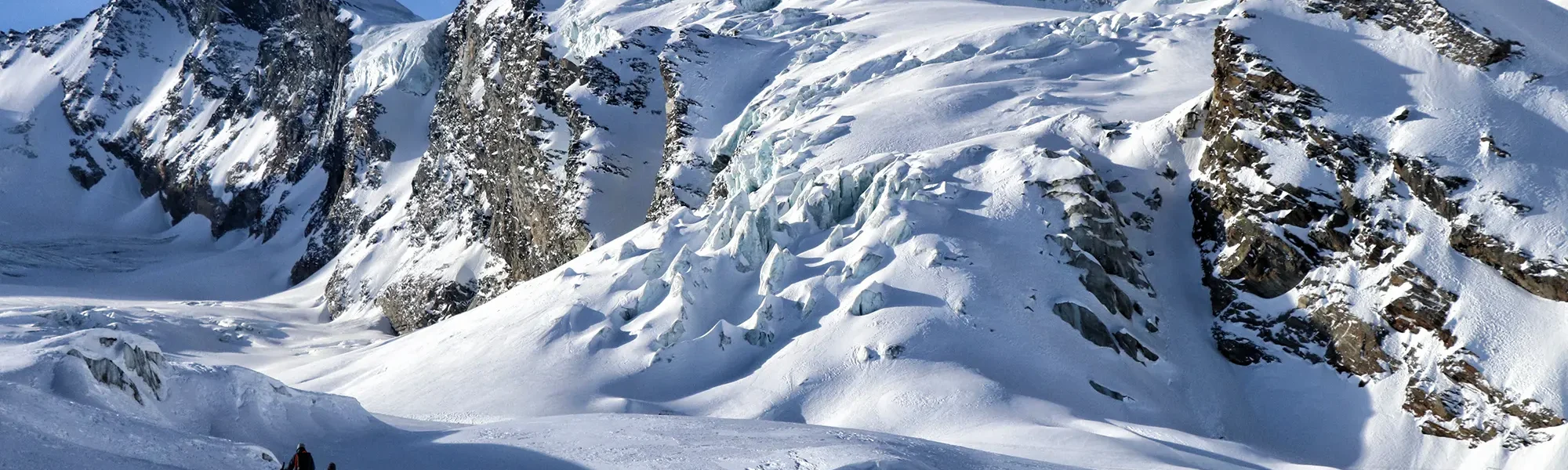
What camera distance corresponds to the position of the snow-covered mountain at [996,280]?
27219 mm

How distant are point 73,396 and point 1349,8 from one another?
43159 millimetres

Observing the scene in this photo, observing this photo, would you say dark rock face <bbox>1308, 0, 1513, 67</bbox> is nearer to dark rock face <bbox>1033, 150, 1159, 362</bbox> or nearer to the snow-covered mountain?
the snow-covered mountain

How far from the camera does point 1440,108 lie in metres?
41.9

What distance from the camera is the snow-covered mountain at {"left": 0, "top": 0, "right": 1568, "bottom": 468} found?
27.2 metres

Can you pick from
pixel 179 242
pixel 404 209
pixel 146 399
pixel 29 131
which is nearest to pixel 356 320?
pixel 404 209

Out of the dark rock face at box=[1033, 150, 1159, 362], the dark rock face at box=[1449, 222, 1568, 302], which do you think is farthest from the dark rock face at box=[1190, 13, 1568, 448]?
the dark rock face at box=[1033, 150, 1159, 362]

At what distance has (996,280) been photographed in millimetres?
42344

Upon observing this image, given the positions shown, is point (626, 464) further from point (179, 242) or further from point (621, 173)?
point (179, 242)

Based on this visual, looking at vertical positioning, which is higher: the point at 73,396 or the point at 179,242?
the point at 73,396

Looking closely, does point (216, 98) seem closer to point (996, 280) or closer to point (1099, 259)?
point (996, 280)

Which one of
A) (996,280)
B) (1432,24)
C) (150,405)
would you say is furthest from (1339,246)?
(150,405)

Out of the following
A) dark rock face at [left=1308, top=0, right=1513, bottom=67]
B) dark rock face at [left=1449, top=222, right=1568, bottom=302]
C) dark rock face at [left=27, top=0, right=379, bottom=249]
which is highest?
dark rock face at [left=1308, top=0, right=1513, bottom=67]

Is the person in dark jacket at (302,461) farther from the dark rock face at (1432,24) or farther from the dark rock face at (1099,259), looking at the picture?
the dark rock face at (1432,24)

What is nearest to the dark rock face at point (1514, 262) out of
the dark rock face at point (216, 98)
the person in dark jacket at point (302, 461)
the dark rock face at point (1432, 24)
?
the dark rock face at point (1432, 24)
